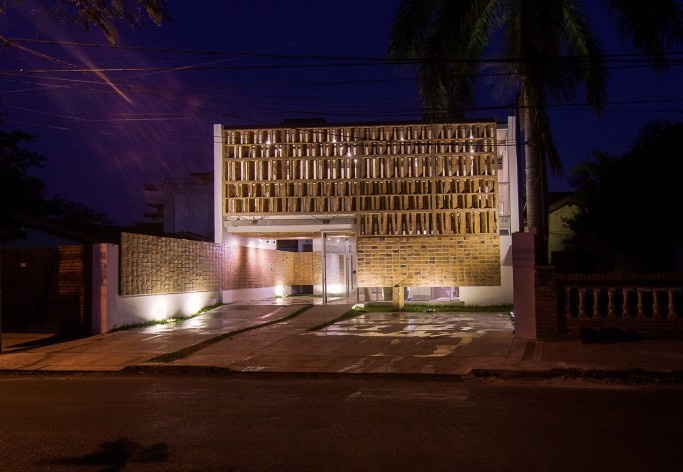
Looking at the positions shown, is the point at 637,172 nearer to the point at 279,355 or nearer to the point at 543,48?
the point at 543,48

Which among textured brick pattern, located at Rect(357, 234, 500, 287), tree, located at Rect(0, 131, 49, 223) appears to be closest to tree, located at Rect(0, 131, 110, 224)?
tree, located at Rect(0, 131, 49, 223)

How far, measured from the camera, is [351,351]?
14430mm

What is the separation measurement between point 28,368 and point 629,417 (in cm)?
1059

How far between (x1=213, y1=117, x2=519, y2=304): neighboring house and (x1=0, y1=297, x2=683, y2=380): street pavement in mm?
4119

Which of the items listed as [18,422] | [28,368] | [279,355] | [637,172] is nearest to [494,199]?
[637,172]

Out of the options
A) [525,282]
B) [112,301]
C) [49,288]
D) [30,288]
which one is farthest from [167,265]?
[525,282]

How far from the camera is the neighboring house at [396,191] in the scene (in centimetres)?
2338

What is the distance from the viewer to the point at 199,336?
17047 millimetres

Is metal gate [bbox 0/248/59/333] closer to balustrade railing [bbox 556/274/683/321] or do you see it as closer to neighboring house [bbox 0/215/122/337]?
neighboring house [bbox 0/215/122/337]

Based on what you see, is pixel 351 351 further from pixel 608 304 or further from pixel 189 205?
pixel 189 205

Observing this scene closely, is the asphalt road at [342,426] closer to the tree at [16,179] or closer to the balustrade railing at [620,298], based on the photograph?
the balustrade railing at [620,298]

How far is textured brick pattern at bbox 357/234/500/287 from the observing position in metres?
23.4

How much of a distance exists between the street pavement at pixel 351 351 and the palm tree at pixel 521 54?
9.29 ft

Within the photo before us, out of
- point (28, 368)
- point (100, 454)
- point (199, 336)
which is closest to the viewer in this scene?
point (100, 454)
